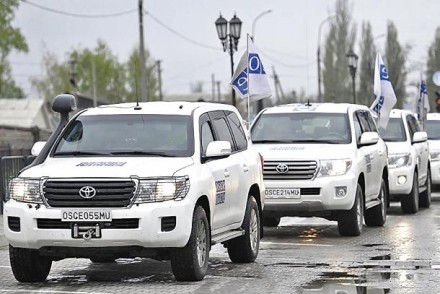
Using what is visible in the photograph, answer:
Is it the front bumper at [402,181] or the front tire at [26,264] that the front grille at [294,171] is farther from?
the front tire at [26,264]

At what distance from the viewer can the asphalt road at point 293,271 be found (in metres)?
11.9

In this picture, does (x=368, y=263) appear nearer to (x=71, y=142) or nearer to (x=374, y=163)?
(x=71, y=142)

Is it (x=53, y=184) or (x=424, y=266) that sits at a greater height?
(x=53, y=184)

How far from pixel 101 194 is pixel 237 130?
329 centimetres

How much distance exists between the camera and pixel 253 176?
1452 cm

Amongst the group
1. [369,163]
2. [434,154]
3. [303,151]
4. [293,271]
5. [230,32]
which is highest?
[230,32]

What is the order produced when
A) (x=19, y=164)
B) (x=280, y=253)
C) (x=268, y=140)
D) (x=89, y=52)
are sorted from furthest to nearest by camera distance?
(x=89, y=52)
(x=19, y=164)
(x=268, y=140)
(x=280, y=253)

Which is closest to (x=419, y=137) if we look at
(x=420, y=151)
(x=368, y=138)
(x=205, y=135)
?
(x=420, y=151)

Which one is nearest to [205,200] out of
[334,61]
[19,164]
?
[19,164]

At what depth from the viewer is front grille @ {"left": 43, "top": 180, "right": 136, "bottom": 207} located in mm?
11789

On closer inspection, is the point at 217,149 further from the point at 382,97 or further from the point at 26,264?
the point at 382,97

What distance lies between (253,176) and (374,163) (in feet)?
17.6

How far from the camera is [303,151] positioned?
1784cm

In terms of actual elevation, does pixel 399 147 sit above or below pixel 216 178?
below
